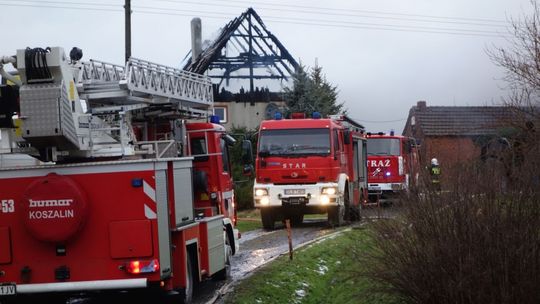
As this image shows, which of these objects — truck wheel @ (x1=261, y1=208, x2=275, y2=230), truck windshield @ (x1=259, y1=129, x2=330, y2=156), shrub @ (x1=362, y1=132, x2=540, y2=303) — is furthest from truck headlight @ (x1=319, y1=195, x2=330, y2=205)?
Result: shrub @ (x1=362, y1=132, x2=540, y2=303)

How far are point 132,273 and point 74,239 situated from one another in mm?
826

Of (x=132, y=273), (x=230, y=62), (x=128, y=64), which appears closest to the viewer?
(x=132, y=273)

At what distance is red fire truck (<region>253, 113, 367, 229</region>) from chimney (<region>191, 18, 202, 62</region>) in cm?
2350

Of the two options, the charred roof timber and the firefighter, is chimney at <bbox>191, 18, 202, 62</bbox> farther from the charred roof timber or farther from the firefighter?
the firefighter

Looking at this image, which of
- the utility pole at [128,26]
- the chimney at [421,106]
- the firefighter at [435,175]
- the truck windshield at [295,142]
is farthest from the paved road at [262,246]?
the chimney at [421,106]

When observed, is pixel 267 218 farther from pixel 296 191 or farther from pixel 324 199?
pixel 324 199

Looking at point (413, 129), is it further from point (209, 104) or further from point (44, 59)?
point (44, 59)

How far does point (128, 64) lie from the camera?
11047mm

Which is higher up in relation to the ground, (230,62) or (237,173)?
(230,62)

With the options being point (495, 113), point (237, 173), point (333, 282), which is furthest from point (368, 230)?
point (237, 173)

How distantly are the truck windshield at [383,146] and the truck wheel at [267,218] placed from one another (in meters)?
10.1

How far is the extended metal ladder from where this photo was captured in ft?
34.4

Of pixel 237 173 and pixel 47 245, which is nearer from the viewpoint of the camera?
pixel 47 245

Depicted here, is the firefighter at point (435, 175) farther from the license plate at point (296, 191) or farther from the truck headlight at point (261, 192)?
the truck headlight at point (261, 192)
